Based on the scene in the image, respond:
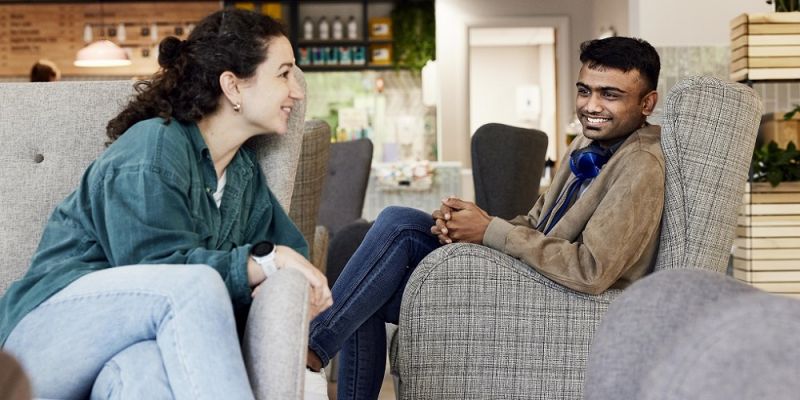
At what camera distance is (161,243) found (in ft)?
5.75

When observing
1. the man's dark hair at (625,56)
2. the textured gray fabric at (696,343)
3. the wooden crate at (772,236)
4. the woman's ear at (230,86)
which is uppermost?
the man's dark hair at (625,56)

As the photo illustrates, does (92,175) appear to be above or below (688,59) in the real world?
below


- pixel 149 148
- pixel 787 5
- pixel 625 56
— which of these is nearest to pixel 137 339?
pixel 149 148

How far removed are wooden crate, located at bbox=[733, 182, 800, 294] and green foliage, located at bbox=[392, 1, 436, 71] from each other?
538 centimetres

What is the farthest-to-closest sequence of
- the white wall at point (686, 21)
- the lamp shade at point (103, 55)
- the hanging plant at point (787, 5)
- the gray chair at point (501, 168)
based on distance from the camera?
the lamp shade at point (103, 55), the white wall at point (686, 21), the hanging plant at point (787, 5), the gray chair at point (501, 168)

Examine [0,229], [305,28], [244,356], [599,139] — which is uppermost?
[305,28]

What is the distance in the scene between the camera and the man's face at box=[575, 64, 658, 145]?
7.72 ft

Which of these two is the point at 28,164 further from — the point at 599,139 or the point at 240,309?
the point at 599,139

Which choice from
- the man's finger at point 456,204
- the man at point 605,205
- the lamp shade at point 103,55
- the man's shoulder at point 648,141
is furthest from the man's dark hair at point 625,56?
the lamp shade at point 103,55

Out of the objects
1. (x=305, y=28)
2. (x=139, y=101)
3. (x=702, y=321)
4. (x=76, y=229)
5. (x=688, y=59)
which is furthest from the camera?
(x=305, y=28)

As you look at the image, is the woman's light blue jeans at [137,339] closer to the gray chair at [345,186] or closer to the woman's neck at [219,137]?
the woman's neck at [219,137]

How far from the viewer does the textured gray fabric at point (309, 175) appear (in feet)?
10.4

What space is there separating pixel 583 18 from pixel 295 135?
8.24m

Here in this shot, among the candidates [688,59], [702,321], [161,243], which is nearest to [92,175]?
[161,243]
